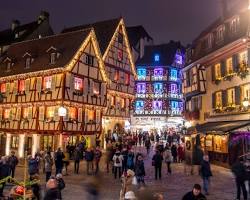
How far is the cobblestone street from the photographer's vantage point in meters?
15.5

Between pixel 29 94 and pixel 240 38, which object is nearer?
pixel 240 38

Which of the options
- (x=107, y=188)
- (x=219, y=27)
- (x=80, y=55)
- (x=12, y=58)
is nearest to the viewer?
(x=107, y=188)

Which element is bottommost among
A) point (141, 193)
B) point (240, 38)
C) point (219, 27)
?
point (141, 193)

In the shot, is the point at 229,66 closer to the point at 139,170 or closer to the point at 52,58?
the point at 139,170

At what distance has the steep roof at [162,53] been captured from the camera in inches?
2484

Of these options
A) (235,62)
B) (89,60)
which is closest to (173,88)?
(89,60)

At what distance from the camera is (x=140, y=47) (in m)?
62.9

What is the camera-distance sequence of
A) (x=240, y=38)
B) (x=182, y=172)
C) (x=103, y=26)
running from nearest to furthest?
(x=182, y=172)
(x=240, y=38)
(x=103, y=26)

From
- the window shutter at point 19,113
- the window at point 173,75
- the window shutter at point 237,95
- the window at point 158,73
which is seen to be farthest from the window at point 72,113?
the window at point 173,75

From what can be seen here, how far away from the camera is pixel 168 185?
59.8ft

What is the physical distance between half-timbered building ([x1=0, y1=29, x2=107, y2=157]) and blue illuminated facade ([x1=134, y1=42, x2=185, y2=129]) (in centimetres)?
2430

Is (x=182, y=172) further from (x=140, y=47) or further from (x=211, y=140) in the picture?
(x=140, y=47)

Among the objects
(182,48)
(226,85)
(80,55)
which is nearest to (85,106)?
(80,55)

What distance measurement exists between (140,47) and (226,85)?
36347mm
